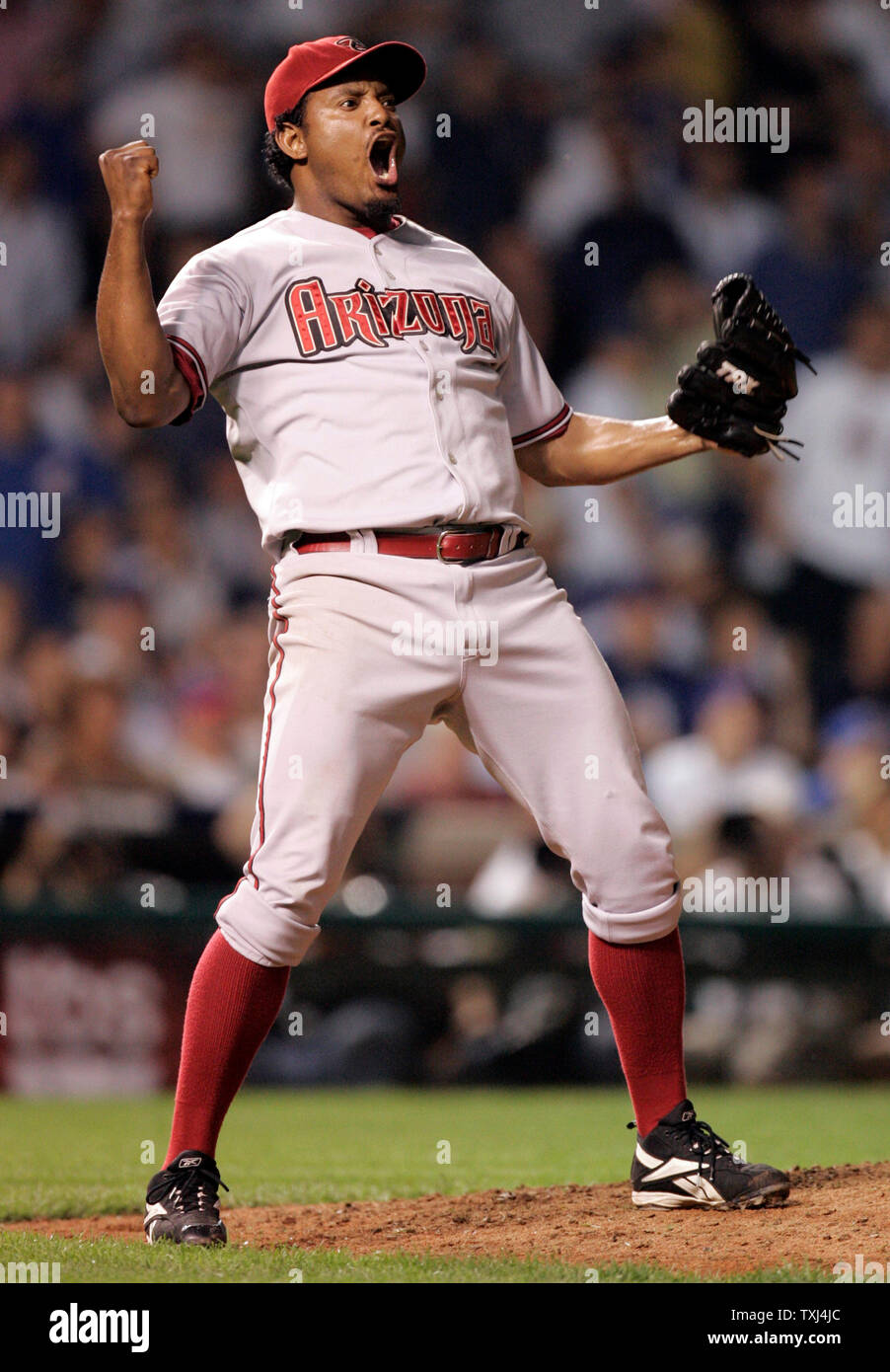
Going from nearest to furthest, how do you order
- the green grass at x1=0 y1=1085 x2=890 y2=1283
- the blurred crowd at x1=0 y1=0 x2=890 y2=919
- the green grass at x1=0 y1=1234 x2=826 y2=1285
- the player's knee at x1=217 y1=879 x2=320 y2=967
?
1. the green grass at x1=0 y1=1234 x2=826 y2=1285
2. the green grass at x1=0 y1=1085 x2=890 y2=1283
3. the player's knee at x1=217 y1=879 x2=320 y2=967
4. the blurred crowd at x1=0 y1=0 x2=890 y2=919

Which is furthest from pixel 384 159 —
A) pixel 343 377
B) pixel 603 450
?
pixel 603 450

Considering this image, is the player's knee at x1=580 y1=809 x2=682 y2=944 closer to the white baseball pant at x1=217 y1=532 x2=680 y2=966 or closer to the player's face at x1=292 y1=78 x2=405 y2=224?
the white baseball pant at x1=217 y1=532 x2=680 y2=966

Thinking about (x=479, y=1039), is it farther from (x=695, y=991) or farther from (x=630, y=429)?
(x=630, y=429)

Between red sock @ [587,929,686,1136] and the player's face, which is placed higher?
the player's face

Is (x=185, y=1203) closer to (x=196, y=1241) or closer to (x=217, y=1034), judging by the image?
(x=196, y=1241)

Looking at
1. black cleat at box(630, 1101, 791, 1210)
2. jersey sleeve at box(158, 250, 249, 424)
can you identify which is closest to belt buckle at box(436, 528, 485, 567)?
jersey sleeve at box(158, 250, 249, 424)
